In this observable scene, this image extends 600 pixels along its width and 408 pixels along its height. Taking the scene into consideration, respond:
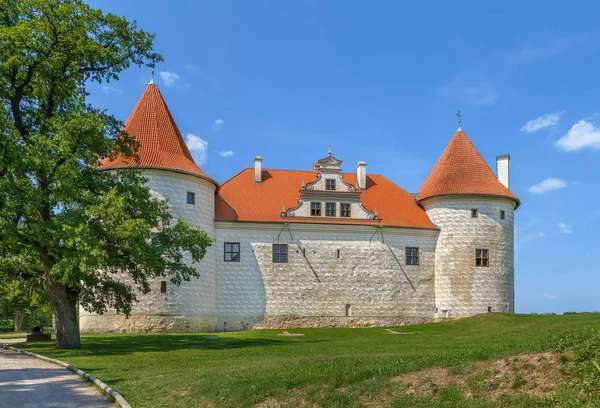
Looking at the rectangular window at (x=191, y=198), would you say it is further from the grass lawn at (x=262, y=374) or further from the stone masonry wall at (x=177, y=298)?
the grass lawn at (x=262, y=374)

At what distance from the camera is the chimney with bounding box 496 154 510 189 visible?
4088 cm

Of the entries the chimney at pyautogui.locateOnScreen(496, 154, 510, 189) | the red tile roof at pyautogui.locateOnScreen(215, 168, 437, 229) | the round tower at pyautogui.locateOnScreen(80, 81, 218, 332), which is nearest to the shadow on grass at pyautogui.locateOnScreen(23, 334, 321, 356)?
the round tower at pyautogui.locateOnScreen(80, 81, 218, 332)

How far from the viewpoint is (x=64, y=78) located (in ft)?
75.3

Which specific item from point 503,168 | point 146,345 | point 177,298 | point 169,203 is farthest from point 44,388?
point 503,168

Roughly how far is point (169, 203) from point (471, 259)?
19.3 m

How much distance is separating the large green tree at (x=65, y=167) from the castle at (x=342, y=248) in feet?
35.6

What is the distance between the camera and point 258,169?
40.4m

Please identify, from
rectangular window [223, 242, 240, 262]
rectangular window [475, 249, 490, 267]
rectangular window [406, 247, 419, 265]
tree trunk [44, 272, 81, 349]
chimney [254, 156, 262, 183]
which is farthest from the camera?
chimney [254, 156, 262, 183]

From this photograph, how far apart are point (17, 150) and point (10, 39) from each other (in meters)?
4.06

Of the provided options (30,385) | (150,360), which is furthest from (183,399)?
(150,360)

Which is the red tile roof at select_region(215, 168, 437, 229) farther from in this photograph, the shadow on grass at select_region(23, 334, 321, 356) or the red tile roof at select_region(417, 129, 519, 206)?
the shadow on grass at select_region(23, 334, 321, 356)

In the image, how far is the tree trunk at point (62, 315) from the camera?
23.3 m

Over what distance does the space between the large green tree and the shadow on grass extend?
5.52 ft

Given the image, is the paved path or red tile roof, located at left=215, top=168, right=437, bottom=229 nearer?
the paved path
